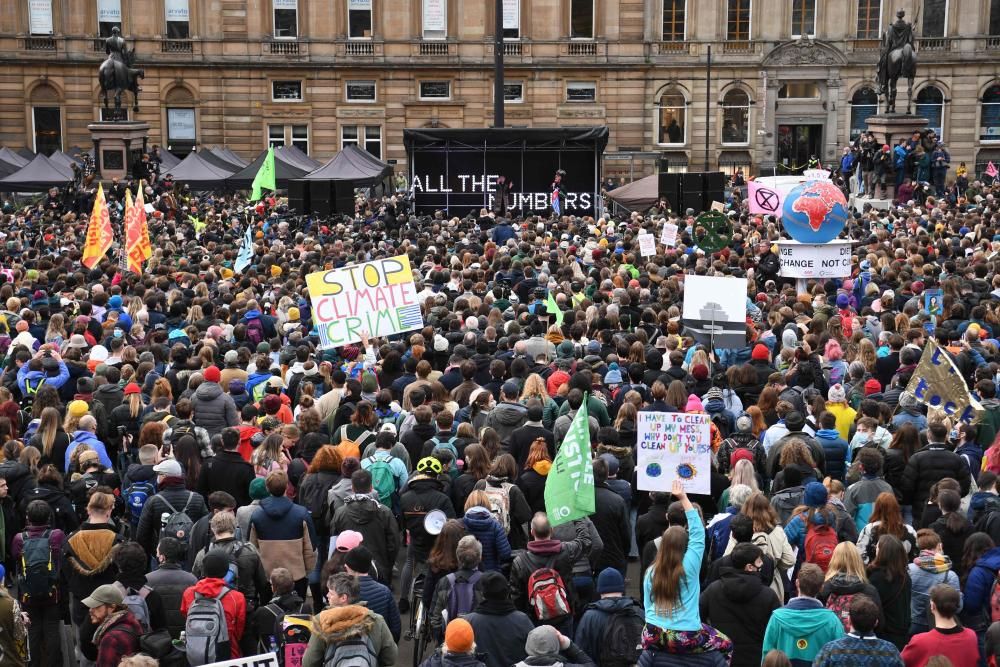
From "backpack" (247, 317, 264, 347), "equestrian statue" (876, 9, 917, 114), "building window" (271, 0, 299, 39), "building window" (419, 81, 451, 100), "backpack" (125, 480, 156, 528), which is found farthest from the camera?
"building window" (419, 81, 451, 100)

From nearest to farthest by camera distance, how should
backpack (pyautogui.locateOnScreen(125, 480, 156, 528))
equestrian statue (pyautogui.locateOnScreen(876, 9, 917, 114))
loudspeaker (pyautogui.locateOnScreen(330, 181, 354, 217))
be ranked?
backpack (pyautogui.locateOnScreen(125, 480, 156, 528)) < loudspeaker (pyautogui.locateOnScreen(330, 181, 354, 217)) < equestrian statue (pyautogui.locateOnScreen(876, 9, 917, 114))

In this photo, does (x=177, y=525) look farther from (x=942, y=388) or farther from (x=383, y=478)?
(x=942, y=388)

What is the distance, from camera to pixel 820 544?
10.3 metres

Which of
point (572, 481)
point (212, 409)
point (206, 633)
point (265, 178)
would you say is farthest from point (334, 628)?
point (265, 178)

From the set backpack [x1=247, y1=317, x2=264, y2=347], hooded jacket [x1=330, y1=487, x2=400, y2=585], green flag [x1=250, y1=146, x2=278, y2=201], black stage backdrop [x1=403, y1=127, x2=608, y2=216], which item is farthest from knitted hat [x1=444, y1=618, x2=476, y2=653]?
black stage backdrop [x1=403, y1=127, x2=608, y2=216]

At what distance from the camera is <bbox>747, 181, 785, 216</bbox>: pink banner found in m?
29.3

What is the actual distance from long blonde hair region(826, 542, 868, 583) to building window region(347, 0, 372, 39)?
4785 cm

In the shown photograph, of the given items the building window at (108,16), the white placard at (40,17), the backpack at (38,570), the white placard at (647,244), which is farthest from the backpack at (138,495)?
the white placard at (40,17)

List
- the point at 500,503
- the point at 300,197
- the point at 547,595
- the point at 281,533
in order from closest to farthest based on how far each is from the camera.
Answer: the point at 547,595
the point at 281,533
the point at 500,503
the point at 300,197

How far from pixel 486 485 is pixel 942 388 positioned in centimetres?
421

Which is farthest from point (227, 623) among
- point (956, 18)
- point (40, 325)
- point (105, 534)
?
point (956, 18)

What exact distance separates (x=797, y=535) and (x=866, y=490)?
95cm

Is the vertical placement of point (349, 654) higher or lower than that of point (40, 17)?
lower

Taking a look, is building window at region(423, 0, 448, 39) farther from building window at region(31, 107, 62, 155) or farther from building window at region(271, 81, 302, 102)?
building window at region(31, 107, 62, 155)
